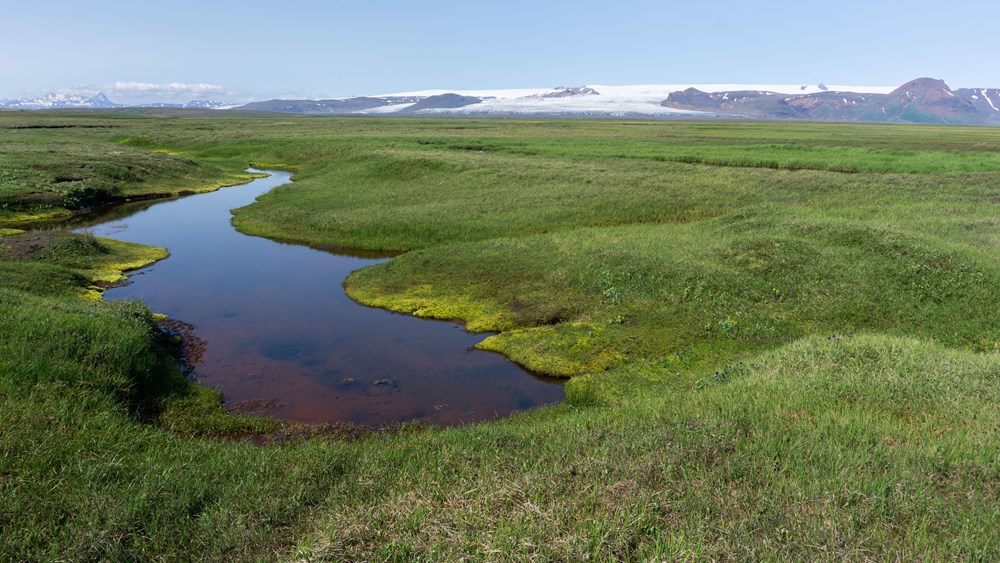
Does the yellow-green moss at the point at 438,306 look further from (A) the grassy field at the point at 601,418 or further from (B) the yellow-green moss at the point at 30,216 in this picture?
(B) the yellow-green moss at the point at 30,216

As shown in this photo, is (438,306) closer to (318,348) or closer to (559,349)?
(318,348)

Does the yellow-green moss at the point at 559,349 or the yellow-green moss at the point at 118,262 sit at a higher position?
the yellow-green moss at the point at 118,262

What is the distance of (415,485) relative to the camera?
323 inches

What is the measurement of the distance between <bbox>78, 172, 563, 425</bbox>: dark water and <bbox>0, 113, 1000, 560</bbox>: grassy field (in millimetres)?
1248

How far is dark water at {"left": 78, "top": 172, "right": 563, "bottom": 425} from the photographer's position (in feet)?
53.1

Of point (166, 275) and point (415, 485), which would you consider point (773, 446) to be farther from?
point (166, 275)

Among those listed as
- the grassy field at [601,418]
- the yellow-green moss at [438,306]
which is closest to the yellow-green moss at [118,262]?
the grassy field at [601,418]

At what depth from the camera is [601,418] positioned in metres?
11.5

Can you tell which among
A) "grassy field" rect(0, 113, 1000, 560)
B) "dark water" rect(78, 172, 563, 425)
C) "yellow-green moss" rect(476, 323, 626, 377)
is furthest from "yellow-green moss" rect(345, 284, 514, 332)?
"yellow-green moss" rect(476, 323, 626, 377)

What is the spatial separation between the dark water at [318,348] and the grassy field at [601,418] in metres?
1.25

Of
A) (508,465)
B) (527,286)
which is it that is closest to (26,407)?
(508,465)

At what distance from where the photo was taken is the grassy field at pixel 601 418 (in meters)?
6.63

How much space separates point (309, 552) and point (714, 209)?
3625 centimetres

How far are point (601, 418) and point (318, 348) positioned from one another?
12297mm
